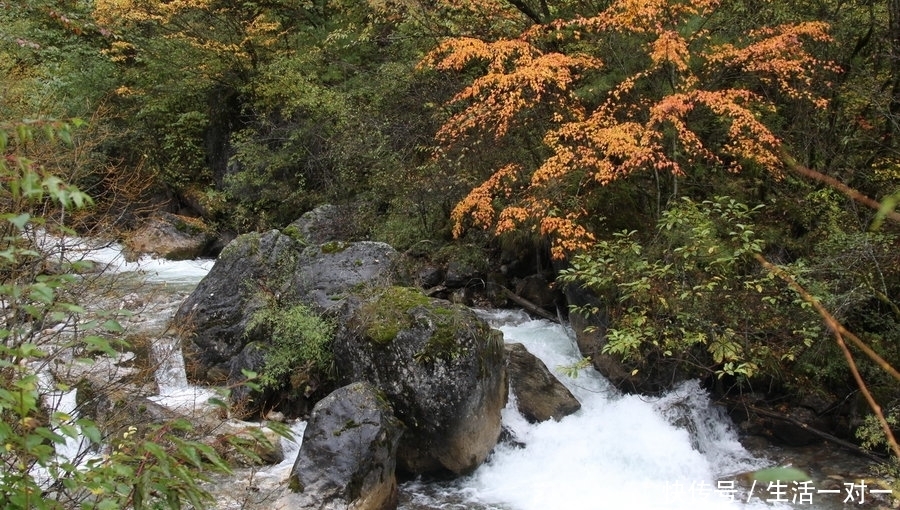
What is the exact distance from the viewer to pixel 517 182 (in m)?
9.27

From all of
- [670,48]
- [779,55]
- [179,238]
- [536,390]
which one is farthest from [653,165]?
[179,238]

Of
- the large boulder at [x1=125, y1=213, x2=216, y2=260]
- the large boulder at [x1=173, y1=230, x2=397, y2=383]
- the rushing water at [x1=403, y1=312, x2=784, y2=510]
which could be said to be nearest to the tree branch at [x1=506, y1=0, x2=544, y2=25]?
the large boulder at [x1=173, y1=230, x2=397, y2=383]

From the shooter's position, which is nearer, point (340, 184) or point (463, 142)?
point (463, 142)

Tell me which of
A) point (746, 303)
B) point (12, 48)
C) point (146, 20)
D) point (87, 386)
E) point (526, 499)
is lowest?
point (526, 499)

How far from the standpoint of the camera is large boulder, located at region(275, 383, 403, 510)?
6047 mm

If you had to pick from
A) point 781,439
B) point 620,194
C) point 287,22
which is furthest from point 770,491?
point 287,22

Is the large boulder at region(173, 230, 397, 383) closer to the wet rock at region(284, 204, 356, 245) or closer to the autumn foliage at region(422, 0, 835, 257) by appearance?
the autumn foliage at region(422, 0, 835, 257)

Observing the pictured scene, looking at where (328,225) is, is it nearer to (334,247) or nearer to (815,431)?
(334,247)

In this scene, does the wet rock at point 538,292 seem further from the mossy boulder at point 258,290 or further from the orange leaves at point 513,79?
the orange leaves at point 513,79

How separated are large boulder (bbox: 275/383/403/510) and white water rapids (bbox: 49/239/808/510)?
1.08ft

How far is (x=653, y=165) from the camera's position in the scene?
7809 mm

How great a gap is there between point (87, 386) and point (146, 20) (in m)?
12.3

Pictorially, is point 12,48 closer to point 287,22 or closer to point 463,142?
point 287,22

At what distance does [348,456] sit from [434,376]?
1244 millimetres
